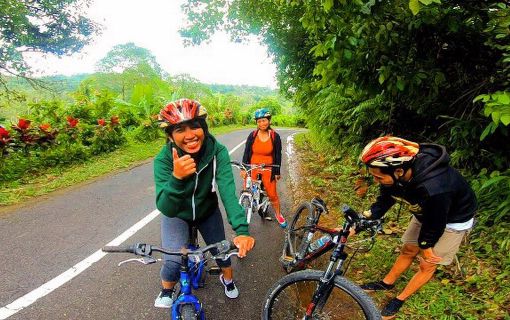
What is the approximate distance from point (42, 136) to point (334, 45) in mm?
8935

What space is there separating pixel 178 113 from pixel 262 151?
3428 mm

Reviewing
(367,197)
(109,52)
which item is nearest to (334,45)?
(367,197)

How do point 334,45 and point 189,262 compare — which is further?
point 334,45

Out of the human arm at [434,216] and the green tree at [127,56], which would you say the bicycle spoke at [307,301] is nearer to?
the human arm at [434,216]

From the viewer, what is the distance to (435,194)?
252 cm

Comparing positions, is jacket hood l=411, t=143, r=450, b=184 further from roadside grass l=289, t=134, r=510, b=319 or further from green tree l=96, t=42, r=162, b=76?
green tree l=96, t=42, r=162, b=76

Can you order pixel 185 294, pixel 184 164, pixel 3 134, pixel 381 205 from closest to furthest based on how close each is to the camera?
1. pixel 184 164
2. pixel 185 294
3. pixel 381 205
4. pixel 3 134

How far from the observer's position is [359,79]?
4414 mm

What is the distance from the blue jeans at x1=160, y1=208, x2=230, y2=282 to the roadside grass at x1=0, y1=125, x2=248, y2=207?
589cm

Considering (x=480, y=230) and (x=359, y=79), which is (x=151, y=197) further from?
(x=480, y=230)

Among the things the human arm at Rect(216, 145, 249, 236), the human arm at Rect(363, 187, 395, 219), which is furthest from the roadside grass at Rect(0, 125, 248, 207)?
the human arm at Rect(363, 187, 395, 219)

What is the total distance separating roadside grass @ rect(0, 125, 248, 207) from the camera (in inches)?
282

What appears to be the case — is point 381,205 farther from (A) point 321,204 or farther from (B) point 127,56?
(B) point 127,56

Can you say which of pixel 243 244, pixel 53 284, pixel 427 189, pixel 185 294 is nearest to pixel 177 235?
pixel 185 294
